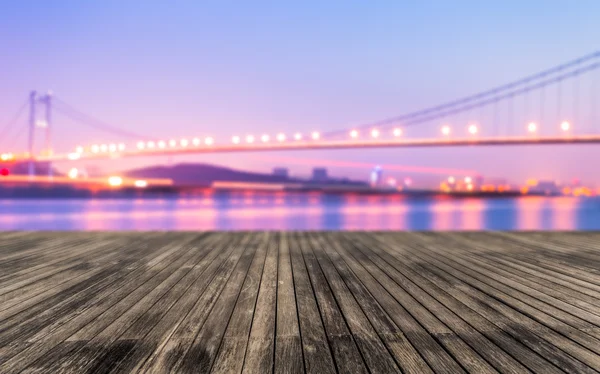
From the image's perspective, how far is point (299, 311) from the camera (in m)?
2.58

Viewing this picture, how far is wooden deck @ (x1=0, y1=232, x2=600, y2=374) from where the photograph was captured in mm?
1907

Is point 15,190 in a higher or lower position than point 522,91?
lower

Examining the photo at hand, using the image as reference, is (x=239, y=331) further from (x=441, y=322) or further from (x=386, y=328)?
(x=441, y=322)

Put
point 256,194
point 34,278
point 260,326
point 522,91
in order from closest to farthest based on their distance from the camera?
point 260,326 → point 34,278 → point 522,91 → point 256,194

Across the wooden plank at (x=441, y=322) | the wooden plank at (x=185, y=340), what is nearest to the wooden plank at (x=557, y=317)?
the wooden plank at (x=441, y=322)

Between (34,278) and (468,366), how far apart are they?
12.0 feet

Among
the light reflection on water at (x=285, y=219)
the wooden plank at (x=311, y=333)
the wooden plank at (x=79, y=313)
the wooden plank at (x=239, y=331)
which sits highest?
the wooden plank at (x=311, y=333)

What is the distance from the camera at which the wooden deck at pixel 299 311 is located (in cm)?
191

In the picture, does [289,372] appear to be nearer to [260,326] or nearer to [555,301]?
[260,326]

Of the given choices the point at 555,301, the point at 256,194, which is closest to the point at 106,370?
the point at 555,301

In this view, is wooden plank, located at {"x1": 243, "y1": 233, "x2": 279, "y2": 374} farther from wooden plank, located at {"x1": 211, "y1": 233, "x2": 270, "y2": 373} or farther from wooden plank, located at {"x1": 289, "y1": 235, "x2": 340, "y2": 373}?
wooden plank, located at {"x1": 289, "y1": 235, "x2": 340, "y2": 373}

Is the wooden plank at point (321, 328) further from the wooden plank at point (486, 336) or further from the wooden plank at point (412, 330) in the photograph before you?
the wooden plank at point (486, 336)

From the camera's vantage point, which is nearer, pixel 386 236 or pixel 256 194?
pixel 386 236

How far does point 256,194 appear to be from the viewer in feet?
219
